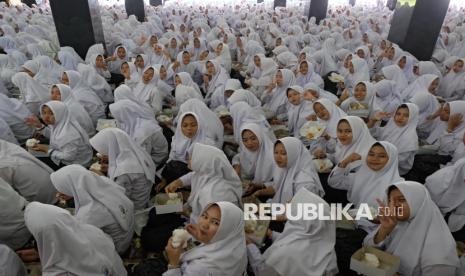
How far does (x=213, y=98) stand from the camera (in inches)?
276

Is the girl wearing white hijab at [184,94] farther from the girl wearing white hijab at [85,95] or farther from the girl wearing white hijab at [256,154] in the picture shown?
the girl wearing white hijab at [256,154]

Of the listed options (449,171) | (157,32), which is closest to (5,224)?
(449,171)

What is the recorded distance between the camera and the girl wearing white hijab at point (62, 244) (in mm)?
2295

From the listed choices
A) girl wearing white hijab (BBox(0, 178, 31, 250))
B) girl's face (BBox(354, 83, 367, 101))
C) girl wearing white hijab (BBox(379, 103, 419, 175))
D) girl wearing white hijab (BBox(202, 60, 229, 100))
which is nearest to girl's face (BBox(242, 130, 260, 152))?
girl wearing white hijab (BBox(379, 103, 419, 175))

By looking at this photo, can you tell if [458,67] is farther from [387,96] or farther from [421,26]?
[421,26]

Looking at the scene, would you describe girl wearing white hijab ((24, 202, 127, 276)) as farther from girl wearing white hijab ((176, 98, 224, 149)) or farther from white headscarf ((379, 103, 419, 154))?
white headscarf ((379, 103, 419, 154))

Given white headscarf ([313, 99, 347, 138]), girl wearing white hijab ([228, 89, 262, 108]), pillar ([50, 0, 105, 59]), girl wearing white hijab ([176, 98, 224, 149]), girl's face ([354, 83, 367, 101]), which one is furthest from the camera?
pillar ([50, 0, 105, 59])

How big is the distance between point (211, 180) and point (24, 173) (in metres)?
1.98

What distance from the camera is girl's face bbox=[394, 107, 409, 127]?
15.6 feet

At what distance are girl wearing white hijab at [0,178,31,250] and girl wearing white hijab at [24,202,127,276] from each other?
0.79 metres

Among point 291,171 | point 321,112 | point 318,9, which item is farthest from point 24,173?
point 318,9

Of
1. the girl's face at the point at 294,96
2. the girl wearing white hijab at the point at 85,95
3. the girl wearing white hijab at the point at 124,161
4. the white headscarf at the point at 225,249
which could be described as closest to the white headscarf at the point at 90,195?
the girl wearing white hijab at the point at 124,161

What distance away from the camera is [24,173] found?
11.5 feet

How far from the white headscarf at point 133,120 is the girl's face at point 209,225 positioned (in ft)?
7.92
